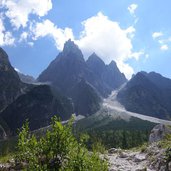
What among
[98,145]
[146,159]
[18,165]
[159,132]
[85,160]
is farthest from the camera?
[159,132]

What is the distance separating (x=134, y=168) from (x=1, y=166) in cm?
909

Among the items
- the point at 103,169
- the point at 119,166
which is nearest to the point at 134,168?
the point at 119,166

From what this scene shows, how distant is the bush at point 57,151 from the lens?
12438mm

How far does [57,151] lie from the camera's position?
12852 millimetres

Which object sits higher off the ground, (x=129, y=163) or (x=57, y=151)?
(x=57, y=151)

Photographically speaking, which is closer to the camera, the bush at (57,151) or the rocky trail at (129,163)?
the bush at (57,151)

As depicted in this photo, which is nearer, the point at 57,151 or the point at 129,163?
the point at 57,151

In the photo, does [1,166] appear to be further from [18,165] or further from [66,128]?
[66,128]

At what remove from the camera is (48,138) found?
12.8 meters

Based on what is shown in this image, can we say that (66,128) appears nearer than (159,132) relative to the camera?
Yes

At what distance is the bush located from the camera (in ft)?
40.8

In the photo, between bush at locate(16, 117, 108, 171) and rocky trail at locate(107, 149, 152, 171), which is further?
rocky trail at locate(107, 149, 152, 171)

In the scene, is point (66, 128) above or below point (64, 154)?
above

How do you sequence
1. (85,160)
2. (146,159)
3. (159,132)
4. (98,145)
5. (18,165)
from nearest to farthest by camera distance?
(85,160), (18,165), (98,145), (146,159), (159,132)
